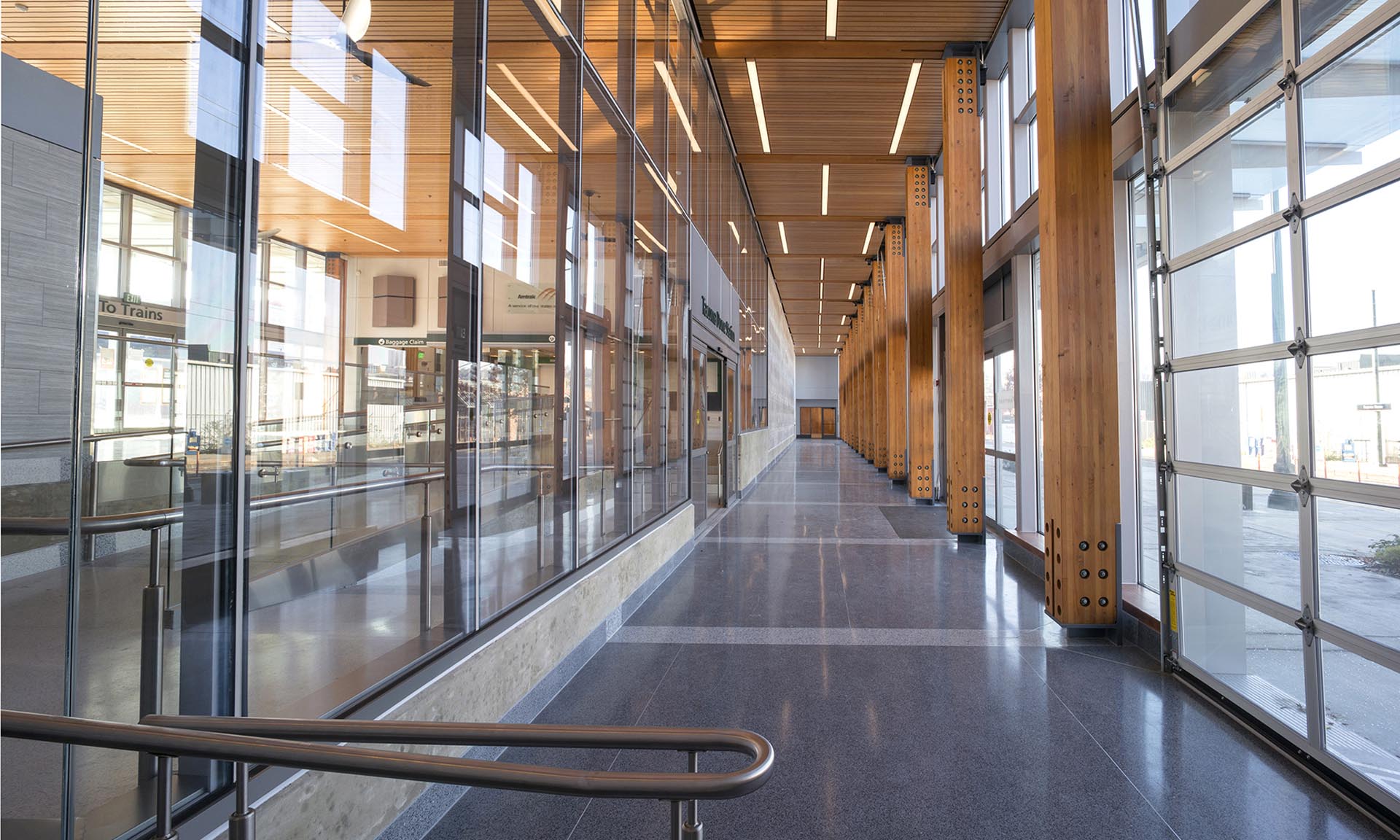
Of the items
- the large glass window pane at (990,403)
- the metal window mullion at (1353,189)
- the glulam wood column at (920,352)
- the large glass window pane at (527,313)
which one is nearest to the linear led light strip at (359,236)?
the large glass window pane at (527,313)

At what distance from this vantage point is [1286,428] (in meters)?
3.17

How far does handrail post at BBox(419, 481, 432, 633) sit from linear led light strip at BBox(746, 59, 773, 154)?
893cm

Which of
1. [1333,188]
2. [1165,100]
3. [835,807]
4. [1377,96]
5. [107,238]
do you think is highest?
[1165,100]

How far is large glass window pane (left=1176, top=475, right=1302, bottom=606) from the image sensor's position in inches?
125

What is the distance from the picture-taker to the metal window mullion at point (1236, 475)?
3.20 metres

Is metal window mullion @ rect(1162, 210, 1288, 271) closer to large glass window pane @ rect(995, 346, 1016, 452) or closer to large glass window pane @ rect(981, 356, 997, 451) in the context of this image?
large glass window pane @ rect(995, 346, 1016, 452)

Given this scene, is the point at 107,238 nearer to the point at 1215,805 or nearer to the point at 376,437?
the point at 376,437

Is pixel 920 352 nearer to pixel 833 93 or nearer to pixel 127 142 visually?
pixel 833 93

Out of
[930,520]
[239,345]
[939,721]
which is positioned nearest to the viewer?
[239,345]

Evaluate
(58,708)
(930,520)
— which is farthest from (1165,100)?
(930,520)

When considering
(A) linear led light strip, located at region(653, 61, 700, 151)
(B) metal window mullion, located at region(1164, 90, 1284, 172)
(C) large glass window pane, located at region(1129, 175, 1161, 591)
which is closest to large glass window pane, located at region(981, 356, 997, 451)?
(C) large glass window pane, located at region(1129, 175, 1161, 591)

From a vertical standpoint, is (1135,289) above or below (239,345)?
above

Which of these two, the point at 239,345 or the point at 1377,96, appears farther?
the point at 1377,96

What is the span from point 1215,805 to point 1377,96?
108 inches
